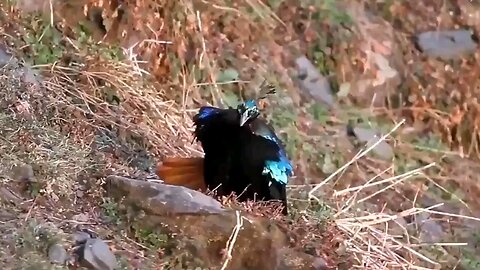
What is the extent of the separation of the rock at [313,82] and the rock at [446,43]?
0.64m

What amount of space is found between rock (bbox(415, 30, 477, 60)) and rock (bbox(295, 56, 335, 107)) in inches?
25.2

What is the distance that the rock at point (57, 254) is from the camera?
6.86 feet

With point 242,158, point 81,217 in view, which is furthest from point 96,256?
point 242,158

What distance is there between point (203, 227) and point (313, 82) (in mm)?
2405

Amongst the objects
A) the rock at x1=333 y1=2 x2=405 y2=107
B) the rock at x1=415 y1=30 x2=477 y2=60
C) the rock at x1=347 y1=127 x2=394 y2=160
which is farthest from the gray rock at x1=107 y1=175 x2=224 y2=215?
the rock at x1=415 y1=30 x2=477 y2=60

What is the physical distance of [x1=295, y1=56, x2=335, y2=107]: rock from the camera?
4625mm

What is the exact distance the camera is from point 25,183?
2.38m

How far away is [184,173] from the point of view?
2686 millimetres

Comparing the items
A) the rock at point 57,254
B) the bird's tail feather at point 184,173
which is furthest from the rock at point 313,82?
the rock at point 57,254

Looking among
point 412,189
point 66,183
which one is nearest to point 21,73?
point 66,183

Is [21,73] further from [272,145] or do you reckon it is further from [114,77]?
[272,145]

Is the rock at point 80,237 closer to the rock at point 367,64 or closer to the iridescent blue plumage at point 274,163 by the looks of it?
the iridescent blue plumage at point 274,163

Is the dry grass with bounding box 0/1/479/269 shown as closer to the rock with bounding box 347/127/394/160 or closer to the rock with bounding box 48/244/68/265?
the rock with bounding box 48/244/68/265

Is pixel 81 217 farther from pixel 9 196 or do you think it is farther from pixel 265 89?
pixel 265 89
